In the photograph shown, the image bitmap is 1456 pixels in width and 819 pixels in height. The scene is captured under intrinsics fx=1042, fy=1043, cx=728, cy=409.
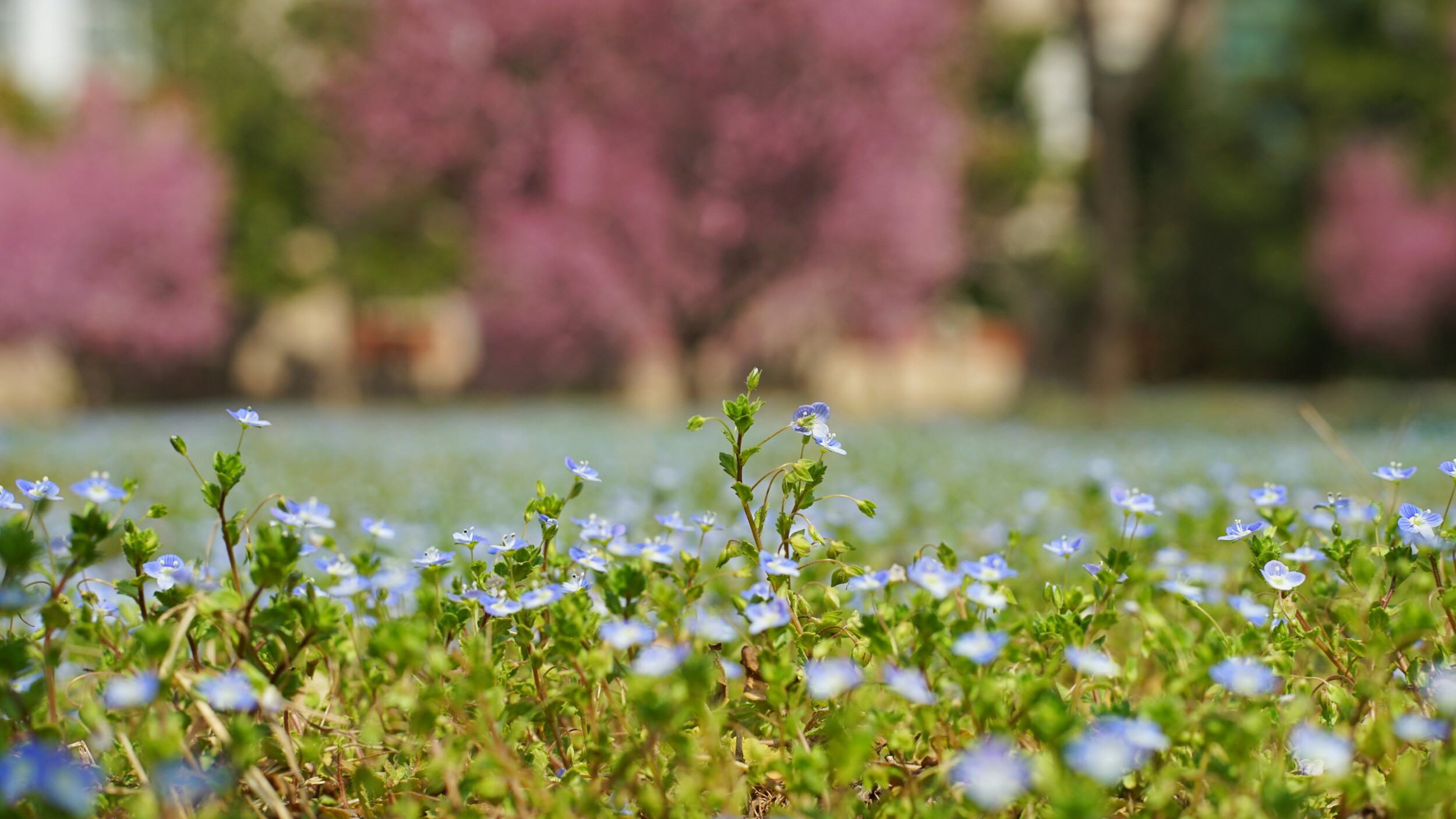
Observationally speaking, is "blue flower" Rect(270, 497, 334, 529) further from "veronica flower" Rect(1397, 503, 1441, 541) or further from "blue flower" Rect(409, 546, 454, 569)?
"veronica flower" Rect(1397, 503, 1441, 541)

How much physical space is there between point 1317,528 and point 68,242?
16.1 metres

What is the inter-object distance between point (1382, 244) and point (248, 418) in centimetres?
2211

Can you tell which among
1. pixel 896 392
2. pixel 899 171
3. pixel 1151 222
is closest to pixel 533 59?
pixel 899 171

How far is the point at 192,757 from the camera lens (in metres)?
1.14

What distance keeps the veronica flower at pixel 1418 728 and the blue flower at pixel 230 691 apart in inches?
49.0

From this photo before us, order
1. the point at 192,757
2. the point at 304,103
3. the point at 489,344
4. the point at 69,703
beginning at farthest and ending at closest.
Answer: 1. the point at 489,344
2. the point at 304,103
3. the point at 69,703
4. the point at 192,757

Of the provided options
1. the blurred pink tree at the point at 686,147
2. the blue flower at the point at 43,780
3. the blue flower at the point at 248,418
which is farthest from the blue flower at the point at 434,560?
the blurred pink tree at the point at 686,147

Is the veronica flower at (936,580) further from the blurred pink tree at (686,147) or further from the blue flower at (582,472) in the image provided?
the blurred pink tree at (686,147)

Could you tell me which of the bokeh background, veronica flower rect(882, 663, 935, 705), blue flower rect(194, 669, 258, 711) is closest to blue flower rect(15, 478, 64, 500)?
blue flower rect(194, 669, 258, 711)

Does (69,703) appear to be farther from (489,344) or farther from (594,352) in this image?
(489,344)

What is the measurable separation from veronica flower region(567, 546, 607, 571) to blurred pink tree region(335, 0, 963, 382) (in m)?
8.88

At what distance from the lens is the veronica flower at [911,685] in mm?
1145

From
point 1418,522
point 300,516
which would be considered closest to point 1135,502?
point 1418,522

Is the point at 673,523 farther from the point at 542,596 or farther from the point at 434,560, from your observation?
the point at 434,560
